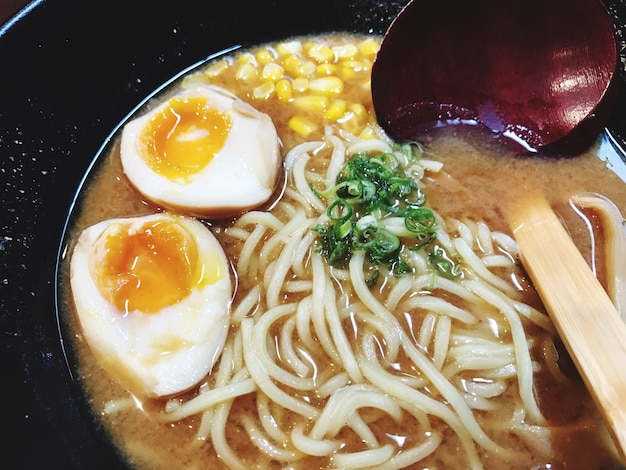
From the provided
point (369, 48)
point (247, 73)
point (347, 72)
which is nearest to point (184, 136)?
point (247, 73)

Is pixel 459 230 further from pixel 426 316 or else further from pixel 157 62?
pixel 157 62

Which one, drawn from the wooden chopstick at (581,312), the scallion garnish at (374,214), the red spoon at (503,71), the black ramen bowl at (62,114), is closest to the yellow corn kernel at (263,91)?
the black ramen bowl at (62,114)

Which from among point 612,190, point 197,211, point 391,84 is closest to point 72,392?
point 197,211

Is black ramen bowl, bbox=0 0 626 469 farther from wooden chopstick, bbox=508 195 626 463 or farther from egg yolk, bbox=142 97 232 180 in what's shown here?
wooden chopstick, bbox=508 195 626 463

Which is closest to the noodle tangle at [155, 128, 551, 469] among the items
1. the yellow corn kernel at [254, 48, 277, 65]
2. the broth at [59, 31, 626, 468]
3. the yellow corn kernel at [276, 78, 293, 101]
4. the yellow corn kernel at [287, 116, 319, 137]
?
the broth at [59, 31, 626, 468]

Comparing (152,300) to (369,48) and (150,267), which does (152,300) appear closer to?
(150,267)

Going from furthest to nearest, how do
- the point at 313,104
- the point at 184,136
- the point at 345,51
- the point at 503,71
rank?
the point at 345,51 < the point at 313,104 < the point at 503,71 < the point at 184,136

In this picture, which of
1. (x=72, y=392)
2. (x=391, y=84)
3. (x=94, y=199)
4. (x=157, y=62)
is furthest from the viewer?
(x=157, y=62)

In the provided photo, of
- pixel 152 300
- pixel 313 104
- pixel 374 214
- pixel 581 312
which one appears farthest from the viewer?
pixel 313 104
